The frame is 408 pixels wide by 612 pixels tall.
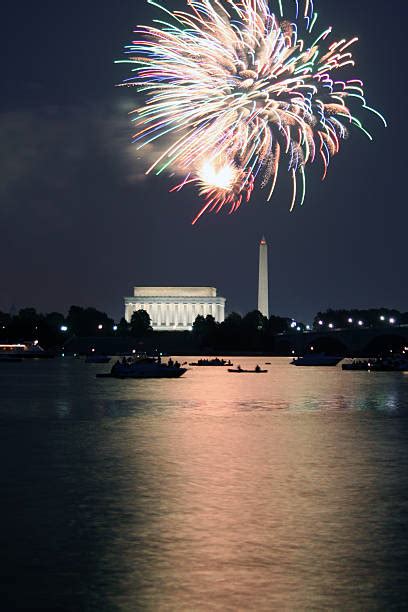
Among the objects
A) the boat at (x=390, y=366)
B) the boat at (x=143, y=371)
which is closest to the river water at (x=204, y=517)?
the boat at (x=143, y=371)

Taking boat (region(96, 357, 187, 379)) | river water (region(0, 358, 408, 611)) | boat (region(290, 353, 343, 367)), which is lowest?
river water (region(0, 358, 408, 611))

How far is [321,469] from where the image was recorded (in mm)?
30797

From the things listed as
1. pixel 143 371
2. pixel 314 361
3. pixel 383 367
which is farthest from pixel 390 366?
pixel 143 371

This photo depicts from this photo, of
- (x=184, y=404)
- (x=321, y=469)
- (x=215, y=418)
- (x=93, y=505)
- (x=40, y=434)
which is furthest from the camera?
(x=184, y=404)

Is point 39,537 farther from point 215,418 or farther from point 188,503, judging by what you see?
point 215,418

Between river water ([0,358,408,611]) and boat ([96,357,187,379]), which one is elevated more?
boat ([96,357,187,379])

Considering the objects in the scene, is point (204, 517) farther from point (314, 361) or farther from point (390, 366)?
point (314, 361)

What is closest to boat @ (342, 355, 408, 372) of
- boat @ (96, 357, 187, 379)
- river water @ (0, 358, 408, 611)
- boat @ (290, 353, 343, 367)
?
boat @ (290, 353, 343, 367)

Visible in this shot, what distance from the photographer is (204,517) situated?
70.5ft

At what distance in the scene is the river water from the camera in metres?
14.8

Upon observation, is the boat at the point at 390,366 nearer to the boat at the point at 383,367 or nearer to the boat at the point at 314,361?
the boat at the point at 383,367

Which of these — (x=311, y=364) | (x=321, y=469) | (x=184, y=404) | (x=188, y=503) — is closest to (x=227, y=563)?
(x=188, y=503)

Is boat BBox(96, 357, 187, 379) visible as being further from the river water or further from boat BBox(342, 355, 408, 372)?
the river water

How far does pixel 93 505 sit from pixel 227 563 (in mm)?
7586
